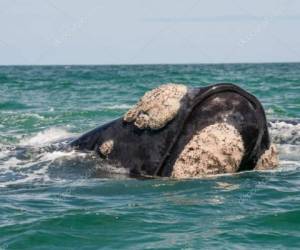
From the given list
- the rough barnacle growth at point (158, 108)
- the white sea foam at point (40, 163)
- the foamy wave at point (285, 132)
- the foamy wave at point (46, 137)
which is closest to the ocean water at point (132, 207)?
the white sea foam at point (40, 163)

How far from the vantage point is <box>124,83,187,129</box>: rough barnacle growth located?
666 cm

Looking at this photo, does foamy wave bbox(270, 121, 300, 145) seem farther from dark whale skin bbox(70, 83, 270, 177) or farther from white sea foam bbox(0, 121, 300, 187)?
dark whale skin bbox(70, 83, 270, 177)

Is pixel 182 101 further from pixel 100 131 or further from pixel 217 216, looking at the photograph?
pixel 217 216

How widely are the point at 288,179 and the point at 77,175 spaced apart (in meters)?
1.98

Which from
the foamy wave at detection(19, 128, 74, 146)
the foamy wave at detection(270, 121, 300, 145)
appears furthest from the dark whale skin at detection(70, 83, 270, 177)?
the foamy wave at detection(19, 128, 74, 146)

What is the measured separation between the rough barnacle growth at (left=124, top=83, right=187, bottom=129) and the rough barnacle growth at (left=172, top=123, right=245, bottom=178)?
0.31 metres

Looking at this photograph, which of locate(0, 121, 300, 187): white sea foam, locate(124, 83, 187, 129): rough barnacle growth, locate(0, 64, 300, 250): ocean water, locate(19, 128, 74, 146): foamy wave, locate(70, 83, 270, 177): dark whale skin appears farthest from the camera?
locate(19, 128, 74, 146): foamy wave

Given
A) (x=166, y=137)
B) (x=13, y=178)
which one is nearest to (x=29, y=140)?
(x=13, y=178)

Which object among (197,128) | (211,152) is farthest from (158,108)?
(211,152)

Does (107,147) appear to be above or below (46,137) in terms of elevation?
below

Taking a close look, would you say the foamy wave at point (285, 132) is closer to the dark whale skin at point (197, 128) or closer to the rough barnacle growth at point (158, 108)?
the dark whale skin at point (197, 128)

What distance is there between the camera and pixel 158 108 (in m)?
6.73

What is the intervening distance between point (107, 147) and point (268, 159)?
1.47 m

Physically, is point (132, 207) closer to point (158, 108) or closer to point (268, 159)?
point (158, 108)
